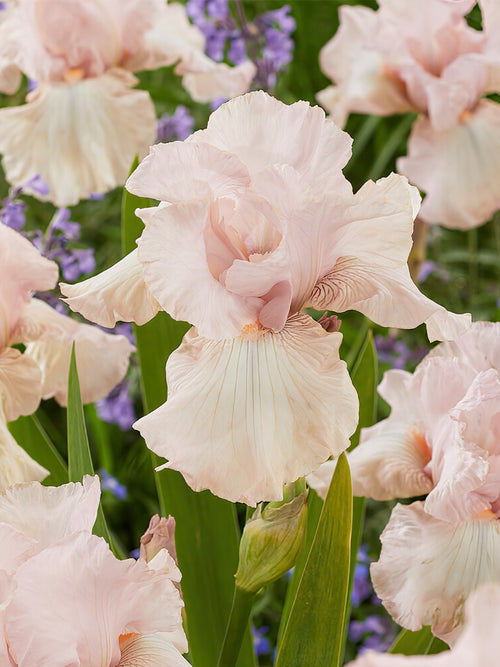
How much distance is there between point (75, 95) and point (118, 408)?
0.32 m

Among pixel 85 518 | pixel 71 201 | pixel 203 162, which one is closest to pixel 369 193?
pixel 203 162

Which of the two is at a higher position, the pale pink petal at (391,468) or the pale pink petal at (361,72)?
the pale pink petal at (391,468)

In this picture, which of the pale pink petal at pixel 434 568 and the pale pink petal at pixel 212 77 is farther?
the pale pink petal at pixel 212 77

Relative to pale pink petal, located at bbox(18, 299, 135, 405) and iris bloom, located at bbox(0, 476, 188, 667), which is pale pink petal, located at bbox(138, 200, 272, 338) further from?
pale pink petal, located at bbox(18, 299, 135, 405)

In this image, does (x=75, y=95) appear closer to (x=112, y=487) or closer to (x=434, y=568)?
(x=112, y=487)

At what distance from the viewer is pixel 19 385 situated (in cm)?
50

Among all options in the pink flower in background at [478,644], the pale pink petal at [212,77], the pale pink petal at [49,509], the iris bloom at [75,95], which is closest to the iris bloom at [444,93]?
the pale pink petal at [212,77]

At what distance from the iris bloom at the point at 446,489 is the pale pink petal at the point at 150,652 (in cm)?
12

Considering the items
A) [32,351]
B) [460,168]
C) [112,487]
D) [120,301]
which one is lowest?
[112,487]

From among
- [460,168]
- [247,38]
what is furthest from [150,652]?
[247,38]

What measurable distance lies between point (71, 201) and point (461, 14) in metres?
0.42

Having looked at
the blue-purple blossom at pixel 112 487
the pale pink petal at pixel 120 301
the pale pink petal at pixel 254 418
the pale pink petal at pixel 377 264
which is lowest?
the blue-purple blossom at pixel 112 487

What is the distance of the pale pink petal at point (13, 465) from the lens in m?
0.45

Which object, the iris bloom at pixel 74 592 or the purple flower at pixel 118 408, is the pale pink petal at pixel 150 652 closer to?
the iris bloom at pixel 74 592
